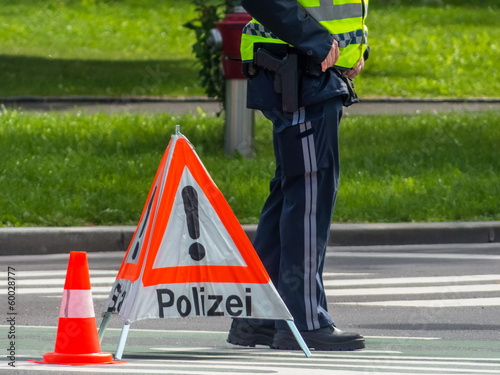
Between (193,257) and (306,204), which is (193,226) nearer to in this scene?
(193,257)

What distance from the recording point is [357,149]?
12.7m

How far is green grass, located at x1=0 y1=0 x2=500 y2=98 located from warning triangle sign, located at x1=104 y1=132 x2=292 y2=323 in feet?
49.6

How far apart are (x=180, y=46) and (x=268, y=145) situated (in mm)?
14599

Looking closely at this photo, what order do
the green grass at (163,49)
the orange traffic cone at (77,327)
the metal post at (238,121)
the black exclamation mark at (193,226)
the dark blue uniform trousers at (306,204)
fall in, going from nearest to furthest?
the orange traffic cone at (77,327) < the black exclamation mark at (193,226) < the dark blue uniform trousers at (306,204) < the metal post at (238,121) < the green grass at (163,49)

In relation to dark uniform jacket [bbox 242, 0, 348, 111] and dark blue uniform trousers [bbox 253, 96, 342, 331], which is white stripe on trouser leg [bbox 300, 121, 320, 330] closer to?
dark blue uniform trousers [bbox 253, 96, 342, 331]

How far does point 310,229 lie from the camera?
5055mm

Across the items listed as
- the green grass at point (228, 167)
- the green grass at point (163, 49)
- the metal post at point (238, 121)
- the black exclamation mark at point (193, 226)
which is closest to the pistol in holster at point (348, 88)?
the black exclamation mark at point (193, 226)

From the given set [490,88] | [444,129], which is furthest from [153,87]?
[444,129]

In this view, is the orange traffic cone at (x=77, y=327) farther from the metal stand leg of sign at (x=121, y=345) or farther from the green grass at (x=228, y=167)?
the green grass at (x=228, y=167)

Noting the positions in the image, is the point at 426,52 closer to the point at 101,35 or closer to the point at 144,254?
the point at 101,35

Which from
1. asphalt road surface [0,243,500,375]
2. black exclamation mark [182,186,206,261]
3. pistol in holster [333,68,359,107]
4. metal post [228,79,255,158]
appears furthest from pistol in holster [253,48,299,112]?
metal post [228,79,255,158]

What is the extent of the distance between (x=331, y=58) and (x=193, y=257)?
100cm

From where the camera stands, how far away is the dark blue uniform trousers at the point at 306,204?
16.5ft

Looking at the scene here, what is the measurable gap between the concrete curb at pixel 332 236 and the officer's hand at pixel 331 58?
4.34m
